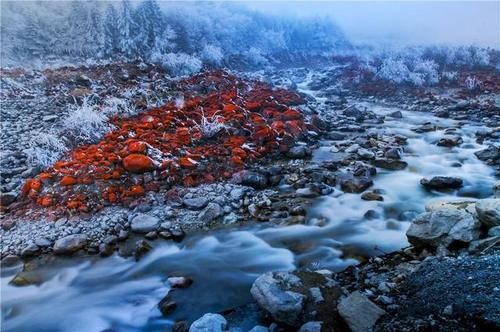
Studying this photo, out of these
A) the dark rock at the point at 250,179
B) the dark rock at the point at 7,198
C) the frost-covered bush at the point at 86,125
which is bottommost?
the dark rock at the point at 250,179

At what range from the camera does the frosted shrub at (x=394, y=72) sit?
575 inches

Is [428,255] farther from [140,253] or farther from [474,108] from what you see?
[474,108]

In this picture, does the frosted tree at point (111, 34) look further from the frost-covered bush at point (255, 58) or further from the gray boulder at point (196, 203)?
the gray boulder at point (196, 203)

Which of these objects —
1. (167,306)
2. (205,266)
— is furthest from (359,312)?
(205,266)

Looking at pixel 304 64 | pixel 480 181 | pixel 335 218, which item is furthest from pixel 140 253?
pixel 304 64

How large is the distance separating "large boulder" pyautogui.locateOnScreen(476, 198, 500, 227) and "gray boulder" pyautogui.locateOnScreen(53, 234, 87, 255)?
14.5ft

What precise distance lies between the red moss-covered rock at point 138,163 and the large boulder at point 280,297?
10.2 ft

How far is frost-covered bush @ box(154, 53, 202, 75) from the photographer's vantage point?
12.2m

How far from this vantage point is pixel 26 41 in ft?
43.9

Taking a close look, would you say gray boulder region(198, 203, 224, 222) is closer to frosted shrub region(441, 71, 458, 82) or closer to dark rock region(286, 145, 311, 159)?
dark rock region(286, 145, 311, 159)

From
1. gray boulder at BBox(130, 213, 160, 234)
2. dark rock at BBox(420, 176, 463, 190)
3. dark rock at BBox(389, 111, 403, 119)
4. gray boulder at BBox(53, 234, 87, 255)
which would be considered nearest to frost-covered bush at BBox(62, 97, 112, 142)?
gray boulder at BBox(130, 213, 160, 234)

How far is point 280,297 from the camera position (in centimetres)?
346

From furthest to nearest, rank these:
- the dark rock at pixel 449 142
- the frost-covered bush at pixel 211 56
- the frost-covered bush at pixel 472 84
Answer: the frost-covered bush at pixel 211 56 → the frost-covered bush at pixel 472 84 → the dark rock at pixel 449 142

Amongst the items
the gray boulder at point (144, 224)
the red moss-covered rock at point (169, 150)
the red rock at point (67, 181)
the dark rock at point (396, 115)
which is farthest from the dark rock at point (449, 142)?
the red rock at point (67, 181)
